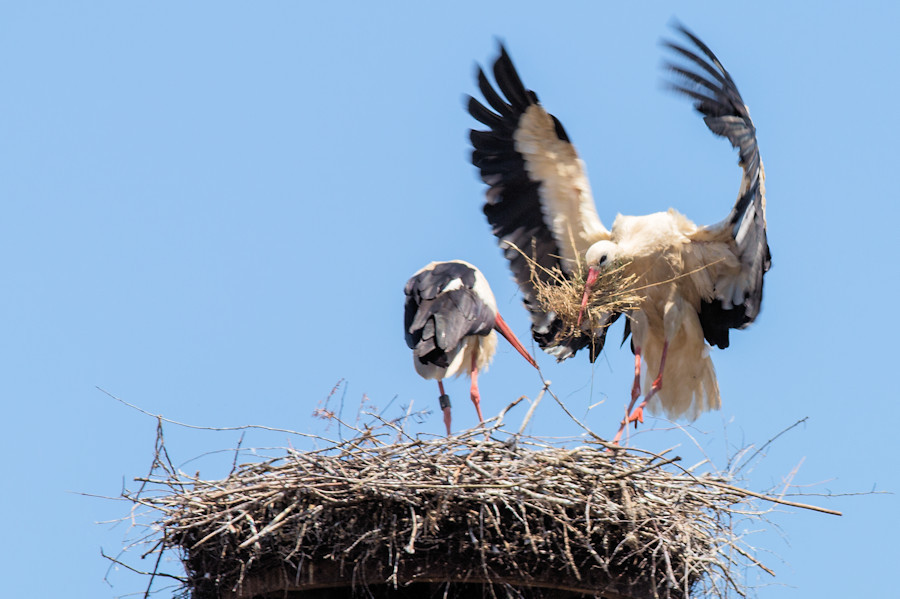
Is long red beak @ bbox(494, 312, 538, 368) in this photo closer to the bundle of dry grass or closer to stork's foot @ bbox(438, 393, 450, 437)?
stork's foot @ bbox(438, 393, 450, 437)

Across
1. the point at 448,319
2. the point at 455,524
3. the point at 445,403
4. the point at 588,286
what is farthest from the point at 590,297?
the point at 455,524

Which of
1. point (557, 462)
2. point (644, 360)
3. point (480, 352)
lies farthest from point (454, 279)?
point (557, 462)

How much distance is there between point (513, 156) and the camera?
11383 mm

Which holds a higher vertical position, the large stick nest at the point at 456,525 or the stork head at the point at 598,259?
the stork head at the point at 598,259

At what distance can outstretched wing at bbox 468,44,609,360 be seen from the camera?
11.1 m

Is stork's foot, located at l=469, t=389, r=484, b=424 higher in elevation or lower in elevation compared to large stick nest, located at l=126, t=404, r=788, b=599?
higher

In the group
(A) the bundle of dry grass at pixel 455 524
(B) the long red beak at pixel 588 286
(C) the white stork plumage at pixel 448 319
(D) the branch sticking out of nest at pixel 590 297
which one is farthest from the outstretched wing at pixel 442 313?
(A) the bundle of dry grass at pixel 455 524

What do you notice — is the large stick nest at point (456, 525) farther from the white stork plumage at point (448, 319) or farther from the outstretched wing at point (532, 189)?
the outstretched wing at point (532, 189)

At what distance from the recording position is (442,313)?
10.3 m

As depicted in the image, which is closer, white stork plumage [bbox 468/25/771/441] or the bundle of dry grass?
the bundle of dry grass

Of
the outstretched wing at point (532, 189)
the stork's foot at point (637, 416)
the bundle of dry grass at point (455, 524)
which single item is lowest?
the bundle of dry grass at point (455, 524)

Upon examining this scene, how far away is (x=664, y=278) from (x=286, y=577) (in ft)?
13.9

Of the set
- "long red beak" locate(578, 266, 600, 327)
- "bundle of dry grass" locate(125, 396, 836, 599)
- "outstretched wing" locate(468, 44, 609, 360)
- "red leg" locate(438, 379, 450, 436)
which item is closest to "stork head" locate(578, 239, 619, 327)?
"long red beak" locate(578, 266, 600, 327)

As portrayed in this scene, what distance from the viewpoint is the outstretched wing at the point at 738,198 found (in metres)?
9.77
